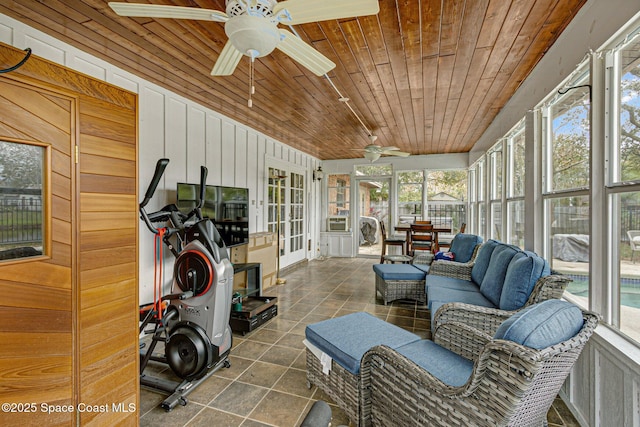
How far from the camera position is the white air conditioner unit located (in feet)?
26.3

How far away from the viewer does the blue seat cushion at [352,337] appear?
5.98 ft

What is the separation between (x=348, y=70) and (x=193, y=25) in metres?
1.35

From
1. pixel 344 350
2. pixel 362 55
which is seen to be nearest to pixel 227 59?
pixel 362 55

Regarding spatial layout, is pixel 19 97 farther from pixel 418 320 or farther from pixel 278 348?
pixel 418 320

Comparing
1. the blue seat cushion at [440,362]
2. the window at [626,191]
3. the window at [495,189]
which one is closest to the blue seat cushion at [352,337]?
the blue seat cushion at [440,362]

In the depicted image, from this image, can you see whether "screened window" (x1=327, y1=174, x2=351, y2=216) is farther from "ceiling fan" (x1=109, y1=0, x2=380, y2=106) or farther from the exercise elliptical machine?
"ceiling fan" (x1=109, y1=0, x2=380, y2=106)

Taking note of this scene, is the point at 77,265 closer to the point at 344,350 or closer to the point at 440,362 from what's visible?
the point at 344,350

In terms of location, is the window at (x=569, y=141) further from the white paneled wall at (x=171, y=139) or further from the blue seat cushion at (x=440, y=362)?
the white paneled wall at (x=171, y=139)

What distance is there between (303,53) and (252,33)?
15.9 inches

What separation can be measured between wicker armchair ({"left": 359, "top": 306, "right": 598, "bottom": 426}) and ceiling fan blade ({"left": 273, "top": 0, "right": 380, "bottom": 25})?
57.0 inches

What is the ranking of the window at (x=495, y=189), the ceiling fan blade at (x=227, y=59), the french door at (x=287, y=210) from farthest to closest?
the french door at (x=287, y=210)
the window at (x=495, y=189)
the ceiling fan blade at (x=227, y=59)

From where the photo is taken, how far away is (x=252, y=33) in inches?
53.7

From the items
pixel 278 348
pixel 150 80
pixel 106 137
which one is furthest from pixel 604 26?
pixel 150 80

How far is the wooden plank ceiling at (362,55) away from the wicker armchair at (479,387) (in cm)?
194
